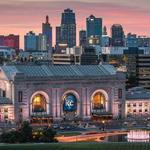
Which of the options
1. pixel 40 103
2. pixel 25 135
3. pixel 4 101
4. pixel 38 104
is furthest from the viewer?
pixel 40 103

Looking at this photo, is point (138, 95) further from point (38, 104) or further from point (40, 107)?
point (38, 104)

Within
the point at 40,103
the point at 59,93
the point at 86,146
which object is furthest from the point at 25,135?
the point at 59,93

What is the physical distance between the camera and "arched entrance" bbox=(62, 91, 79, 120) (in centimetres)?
12656

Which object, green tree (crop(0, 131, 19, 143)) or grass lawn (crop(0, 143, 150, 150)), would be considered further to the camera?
green tree (crop(0, 131, 19, 143))

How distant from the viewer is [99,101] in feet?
425

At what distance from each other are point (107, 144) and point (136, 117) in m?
64.4

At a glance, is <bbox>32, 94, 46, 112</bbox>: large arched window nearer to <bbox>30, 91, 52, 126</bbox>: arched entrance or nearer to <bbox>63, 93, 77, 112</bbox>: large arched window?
<bbox>30, 91, 52, 126</bbox>: arched entrance

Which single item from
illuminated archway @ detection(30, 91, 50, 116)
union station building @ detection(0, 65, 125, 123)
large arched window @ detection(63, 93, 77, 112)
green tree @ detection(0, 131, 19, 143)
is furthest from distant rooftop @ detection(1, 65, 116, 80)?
green tree @ detection(0, 131, 19, 143)

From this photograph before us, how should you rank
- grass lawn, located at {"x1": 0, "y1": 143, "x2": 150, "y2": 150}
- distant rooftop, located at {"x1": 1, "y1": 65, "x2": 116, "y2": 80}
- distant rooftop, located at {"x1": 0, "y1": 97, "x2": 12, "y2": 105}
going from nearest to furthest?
grass lawn, located at {"x1": 0, "y1": 143, "x2": 150, "y2": 150} < distant rooftop, located at {"x1": 0, "y1": 97, "x2": 12, "y2": 105} < distant rooftop, located at {"x1": 1, "y1": 65, "x2": 116, "y2": 80}

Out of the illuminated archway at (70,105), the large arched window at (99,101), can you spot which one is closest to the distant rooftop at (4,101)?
the illuminated archway at (70,105)

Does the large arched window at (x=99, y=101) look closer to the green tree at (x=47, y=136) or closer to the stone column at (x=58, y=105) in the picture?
the stone column at (x=58, y=105)

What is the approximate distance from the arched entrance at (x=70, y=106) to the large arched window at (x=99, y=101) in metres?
3.54

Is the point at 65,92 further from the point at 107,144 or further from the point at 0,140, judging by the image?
the point at 107,144

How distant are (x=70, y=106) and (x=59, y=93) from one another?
2.95 m
